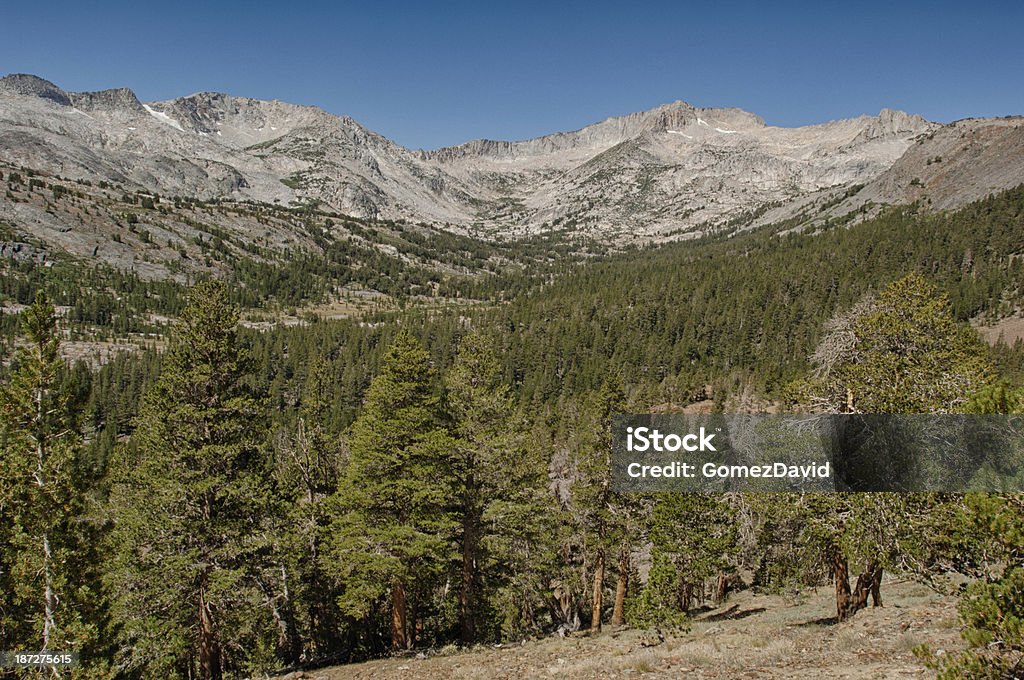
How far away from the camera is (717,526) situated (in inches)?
1231

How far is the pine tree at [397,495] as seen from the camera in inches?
803

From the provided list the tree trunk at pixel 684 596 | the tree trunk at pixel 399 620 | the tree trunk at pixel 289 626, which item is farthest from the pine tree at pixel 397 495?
the tree trunk at pixel 684 596

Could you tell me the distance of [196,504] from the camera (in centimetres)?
1948

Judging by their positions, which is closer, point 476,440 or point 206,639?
point 206,639

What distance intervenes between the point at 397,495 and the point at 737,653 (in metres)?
12.4

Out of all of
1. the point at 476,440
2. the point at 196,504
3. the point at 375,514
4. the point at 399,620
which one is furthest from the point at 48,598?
the point at 476,440

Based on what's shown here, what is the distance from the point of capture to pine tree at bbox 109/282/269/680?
18.3 metres

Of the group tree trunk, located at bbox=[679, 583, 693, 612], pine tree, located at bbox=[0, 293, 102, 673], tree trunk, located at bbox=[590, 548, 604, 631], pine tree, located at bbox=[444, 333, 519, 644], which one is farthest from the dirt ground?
tree trunk, located at bbox=[679, 583, 693, 612]

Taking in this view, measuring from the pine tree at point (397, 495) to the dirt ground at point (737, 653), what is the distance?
9.25 feet

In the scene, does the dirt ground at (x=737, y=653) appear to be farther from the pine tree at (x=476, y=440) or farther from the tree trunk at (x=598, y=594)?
the pine tree at (x=476, y=440)

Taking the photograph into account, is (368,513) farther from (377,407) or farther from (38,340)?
(38,340)

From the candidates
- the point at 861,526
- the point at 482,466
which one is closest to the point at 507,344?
the point at 482,466
